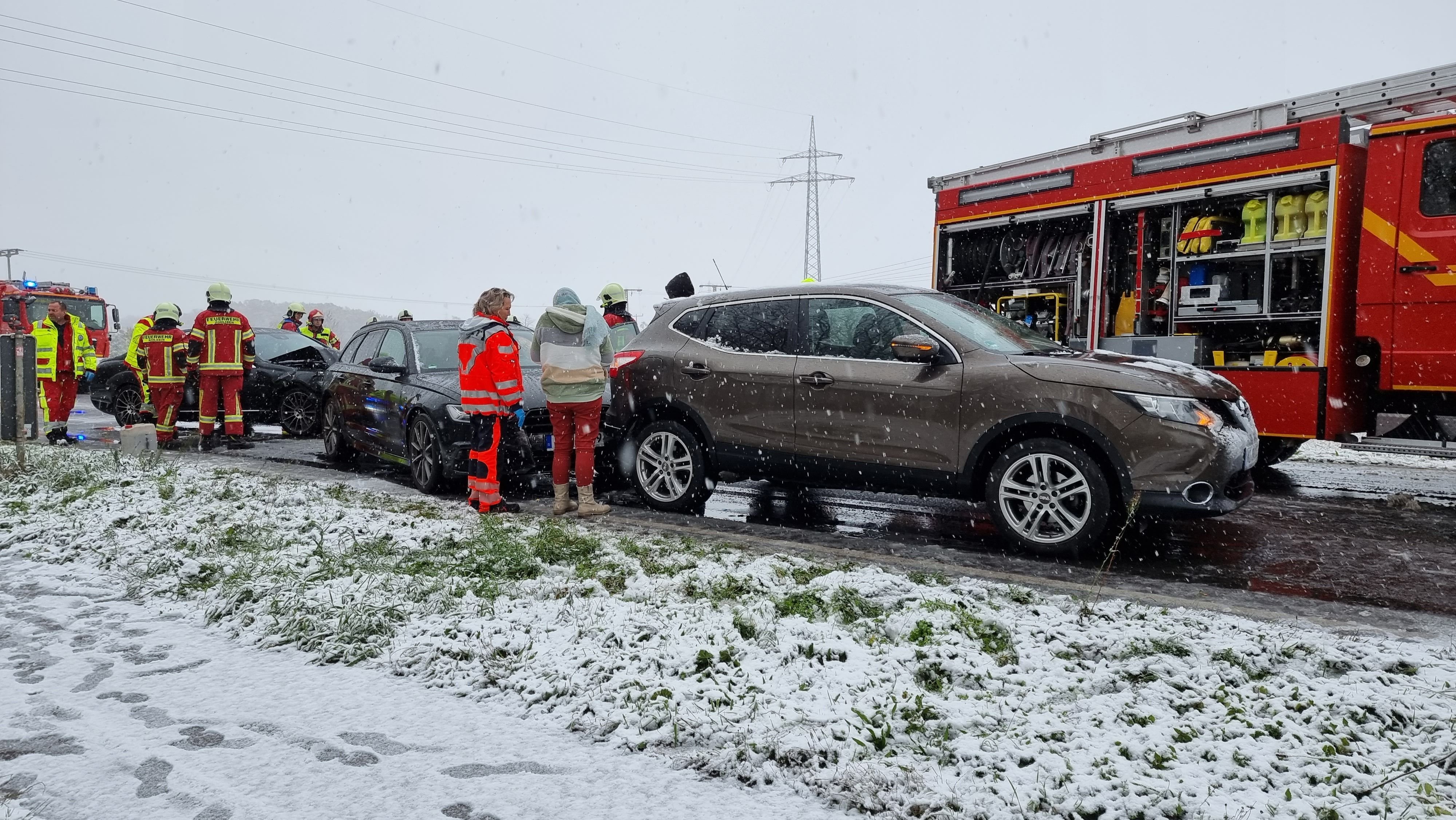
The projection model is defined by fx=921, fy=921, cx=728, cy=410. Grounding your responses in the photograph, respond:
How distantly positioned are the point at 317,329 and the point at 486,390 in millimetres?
8806

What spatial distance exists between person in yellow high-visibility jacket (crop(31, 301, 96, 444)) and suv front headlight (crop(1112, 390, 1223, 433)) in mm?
13292

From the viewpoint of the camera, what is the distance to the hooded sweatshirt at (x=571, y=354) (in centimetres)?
688

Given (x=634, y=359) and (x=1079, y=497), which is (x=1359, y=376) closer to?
(x=1079, y=497)

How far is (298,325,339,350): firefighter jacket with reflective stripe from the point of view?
13708 mm

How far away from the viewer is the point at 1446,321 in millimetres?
6988

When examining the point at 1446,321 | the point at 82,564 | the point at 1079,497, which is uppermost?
the point at 1446,321

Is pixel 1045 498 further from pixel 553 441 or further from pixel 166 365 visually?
pixel 166 365

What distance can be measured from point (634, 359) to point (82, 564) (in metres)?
3.77

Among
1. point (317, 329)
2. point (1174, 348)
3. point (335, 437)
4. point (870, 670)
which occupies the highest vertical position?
point (317, 329)

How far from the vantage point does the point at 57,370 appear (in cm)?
1274

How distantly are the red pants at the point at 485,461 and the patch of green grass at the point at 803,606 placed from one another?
3485 mm

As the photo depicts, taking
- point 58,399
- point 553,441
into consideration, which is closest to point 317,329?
point 58,399

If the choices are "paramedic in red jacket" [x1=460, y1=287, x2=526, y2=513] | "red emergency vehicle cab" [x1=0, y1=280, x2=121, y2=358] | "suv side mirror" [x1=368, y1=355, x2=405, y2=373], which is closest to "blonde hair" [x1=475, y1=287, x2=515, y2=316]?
"paramedic in red jacket" [x1=460, y1=287, x2=526, y2=513]

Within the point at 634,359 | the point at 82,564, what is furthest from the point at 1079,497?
the point at 82,564
